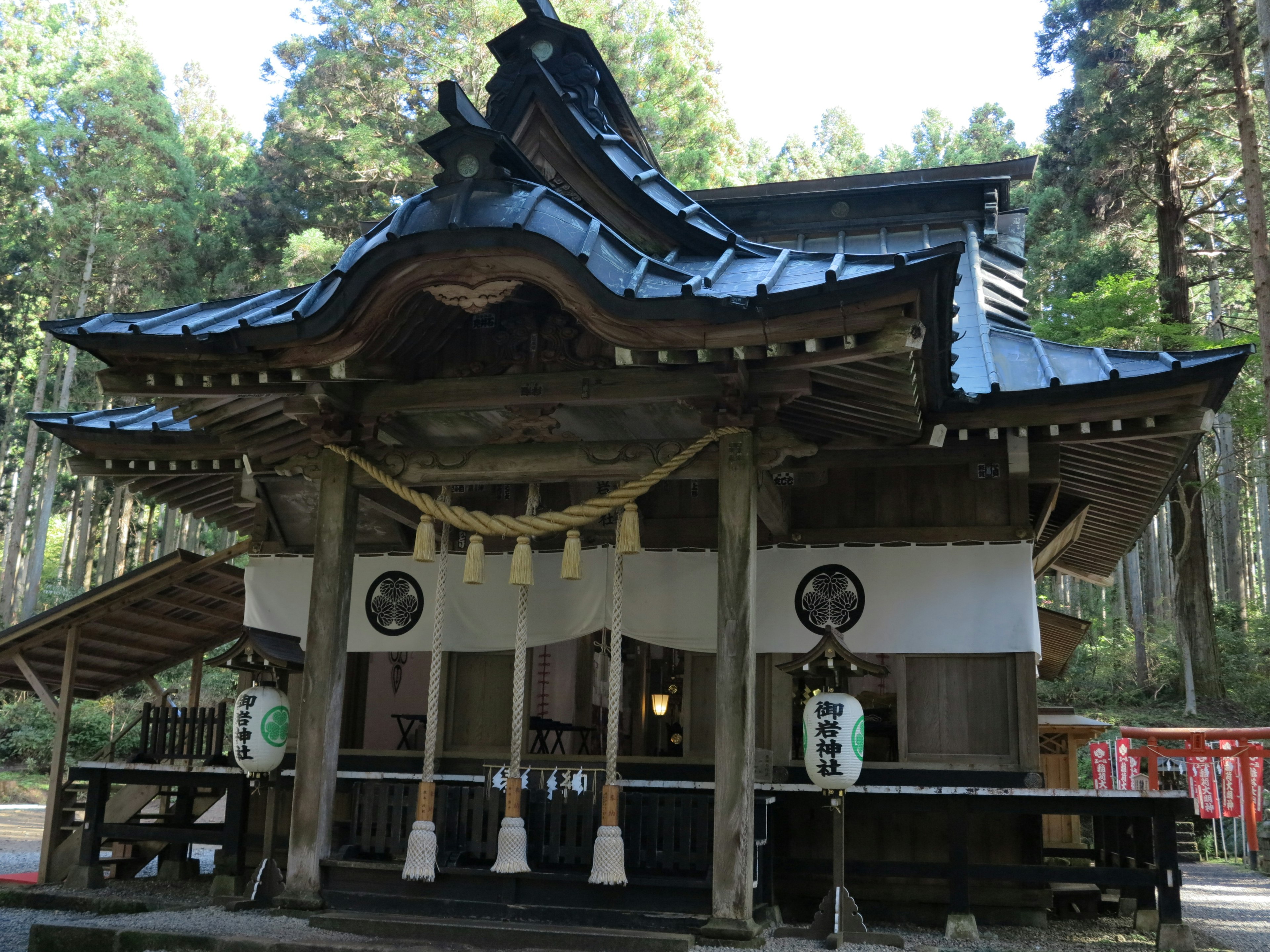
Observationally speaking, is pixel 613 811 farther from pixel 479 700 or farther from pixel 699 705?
pixel 479 700

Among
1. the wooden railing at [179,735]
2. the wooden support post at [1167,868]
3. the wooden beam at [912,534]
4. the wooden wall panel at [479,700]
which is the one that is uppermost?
the wooden beam at [912,534]

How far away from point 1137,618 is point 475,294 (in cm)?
2474

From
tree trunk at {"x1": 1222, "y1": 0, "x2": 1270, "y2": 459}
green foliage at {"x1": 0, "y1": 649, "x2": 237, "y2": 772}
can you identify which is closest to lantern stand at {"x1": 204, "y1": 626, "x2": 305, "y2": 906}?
tree trunk at {"x1": 1222, "y1": 0, "x2": 1270, "y2": 459}

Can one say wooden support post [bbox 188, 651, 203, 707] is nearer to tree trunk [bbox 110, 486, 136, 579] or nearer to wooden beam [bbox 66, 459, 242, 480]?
wooden beam [bbox 66, 459, 242, 480]

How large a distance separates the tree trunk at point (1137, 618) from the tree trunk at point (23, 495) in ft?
89.6

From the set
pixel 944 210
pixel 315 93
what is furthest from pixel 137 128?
pixel 944 210

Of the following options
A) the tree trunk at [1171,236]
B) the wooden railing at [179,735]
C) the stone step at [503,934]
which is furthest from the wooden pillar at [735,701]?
the tree trunk at [1171,236]

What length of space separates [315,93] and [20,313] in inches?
504

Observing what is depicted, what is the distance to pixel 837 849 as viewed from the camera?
6398 mm

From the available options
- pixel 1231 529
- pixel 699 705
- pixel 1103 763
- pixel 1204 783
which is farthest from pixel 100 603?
pixel 1231 529

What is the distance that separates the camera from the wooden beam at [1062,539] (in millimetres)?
9484

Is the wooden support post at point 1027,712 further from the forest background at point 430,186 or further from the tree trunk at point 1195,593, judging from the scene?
the tree trunk at point 1195,593

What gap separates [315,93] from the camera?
27.0 m

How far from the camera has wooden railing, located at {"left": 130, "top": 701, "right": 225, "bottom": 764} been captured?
9258 millimetres
